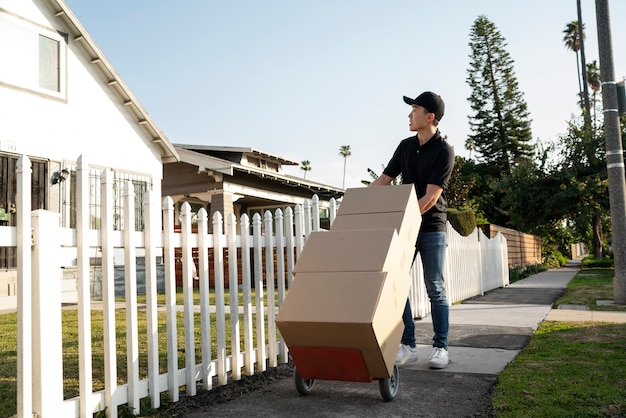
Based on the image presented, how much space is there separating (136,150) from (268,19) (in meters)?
5.77

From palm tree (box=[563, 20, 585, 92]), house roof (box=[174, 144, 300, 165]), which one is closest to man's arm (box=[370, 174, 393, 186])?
house roof (box=[174, 144, 300, 165])

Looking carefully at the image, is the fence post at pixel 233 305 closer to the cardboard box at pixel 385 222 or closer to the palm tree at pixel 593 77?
the cardboard box at pixel 385 222

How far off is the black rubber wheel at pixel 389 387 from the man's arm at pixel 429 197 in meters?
1.11

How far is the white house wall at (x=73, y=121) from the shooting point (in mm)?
9367

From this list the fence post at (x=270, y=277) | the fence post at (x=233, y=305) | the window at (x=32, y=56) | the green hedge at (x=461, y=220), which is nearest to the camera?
the fence post at (x=233, y=305)

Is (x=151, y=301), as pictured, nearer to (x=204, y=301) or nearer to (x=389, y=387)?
(x=204, y=301)

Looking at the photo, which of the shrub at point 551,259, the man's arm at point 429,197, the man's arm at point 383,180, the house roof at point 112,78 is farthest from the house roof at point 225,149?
the shrub at point 551,259

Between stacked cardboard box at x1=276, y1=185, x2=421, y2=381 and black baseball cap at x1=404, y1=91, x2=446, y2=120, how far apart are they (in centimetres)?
102

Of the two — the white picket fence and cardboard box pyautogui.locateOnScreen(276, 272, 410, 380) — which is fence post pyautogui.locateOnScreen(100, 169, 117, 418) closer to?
the white picket fence

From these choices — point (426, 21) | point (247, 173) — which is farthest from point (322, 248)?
point (247, 173)

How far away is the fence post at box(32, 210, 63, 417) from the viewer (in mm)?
2293

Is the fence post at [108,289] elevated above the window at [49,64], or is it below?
below

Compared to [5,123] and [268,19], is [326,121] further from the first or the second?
[5,123]

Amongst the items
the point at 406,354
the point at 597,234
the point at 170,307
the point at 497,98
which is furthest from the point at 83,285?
the point at 497,98
